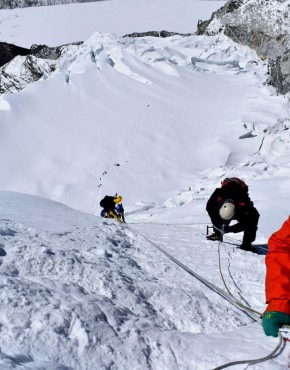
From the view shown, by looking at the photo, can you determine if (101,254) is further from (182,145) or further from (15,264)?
(182,145)

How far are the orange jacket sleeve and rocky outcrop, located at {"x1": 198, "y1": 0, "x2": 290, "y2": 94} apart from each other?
1886 cm

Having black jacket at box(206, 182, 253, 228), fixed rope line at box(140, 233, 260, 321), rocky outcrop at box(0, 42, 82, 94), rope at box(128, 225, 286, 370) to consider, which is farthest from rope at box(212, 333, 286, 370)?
rocky outcrop at box(0, 42, 82, 94)

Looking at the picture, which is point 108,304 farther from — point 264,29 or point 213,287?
point 264,29

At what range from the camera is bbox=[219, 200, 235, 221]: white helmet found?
388 centimetres

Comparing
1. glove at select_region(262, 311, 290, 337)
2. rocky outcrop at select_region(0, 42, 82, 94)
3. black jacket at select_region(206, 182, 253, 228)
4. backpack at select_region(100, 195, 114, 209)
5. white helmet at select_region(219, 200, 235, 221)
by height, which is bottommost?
glove at select_region(262, 311, 290, 337)

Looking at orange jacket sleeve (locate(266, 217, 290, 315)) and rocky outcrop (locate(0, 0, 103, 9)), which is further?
rocky outcrop (locate(0, 0, 103, 9))

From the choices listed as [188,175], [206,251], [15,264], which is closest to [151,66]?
[188,175]

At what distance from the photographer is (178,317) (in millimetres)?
2250

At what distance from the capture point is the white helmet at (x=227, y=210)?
3879mm

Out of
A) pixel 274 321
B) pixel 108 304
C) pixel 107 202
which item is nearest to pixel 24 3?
pixel 107 202

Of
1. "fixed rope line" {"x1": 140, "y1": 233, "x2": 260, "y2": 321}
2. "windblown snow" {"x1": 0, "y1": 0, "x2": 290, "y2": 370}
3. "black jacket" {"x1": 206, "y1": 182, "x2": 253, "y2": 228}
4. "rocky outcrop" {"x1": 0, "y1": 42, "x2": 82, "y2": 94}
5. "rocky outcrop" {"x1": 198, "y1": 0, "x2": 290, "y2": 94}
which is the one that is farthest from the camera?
"rocky outcrop" {"x1": 0, "y1": 42, "x2": 82, "y2": 94}

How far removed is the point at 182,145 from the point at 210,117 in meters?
2.90

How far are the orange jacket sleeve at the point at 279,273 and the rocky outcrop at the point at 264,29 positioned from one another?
18860 mm

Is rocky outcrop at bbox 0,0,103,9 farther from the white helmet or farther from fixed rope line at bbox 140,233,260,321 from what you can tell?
fixed rope line at bbox 140,233,260,321
